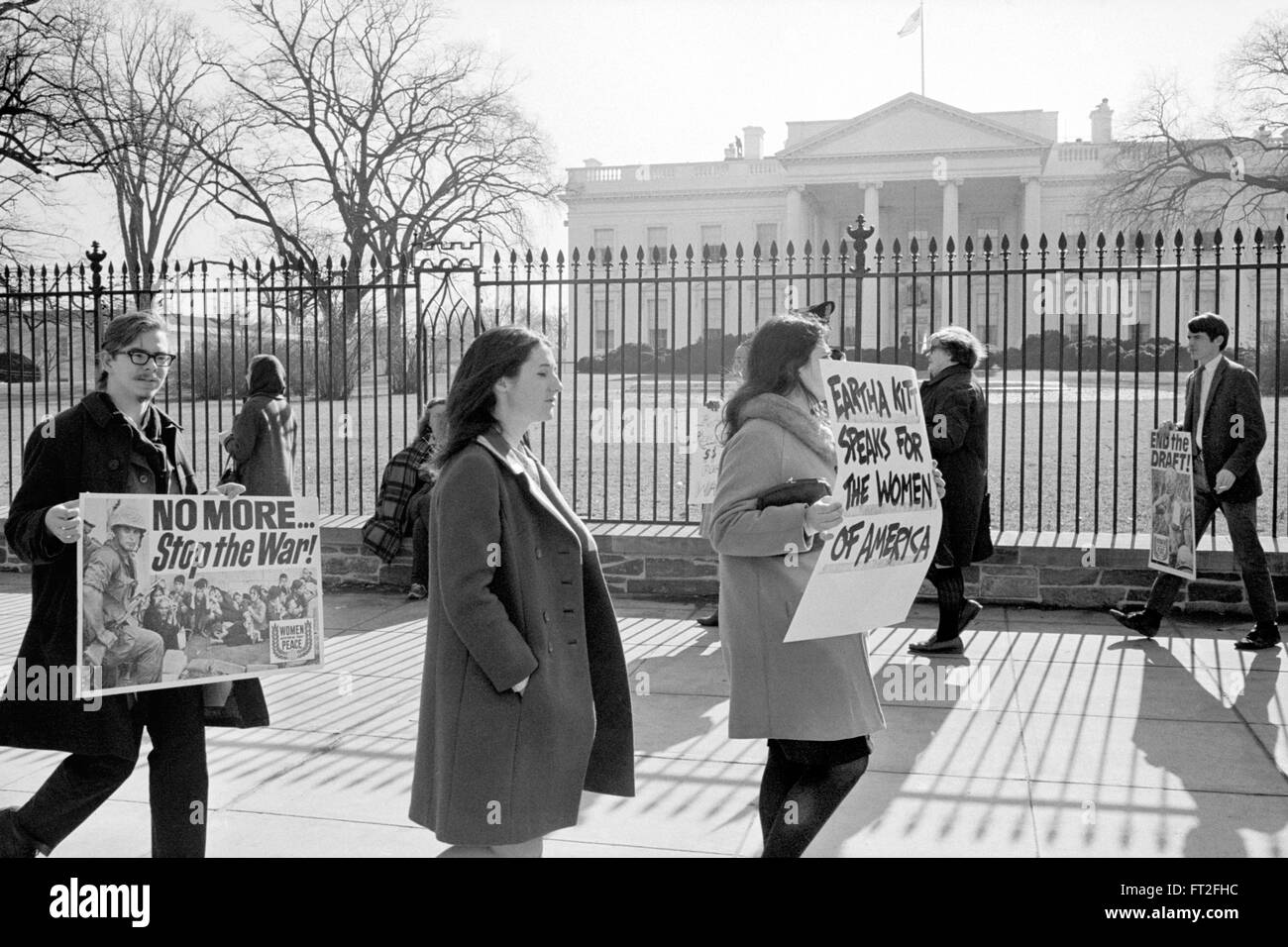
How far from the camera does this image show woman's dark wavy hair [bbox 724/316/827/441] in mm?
3393

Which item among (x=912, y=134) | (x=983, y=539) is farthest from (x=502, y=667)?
(x=912, y=134)

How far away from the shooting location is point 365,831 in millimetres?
4121

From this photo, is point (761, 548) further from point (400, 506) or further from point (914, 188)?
point (914, 188)

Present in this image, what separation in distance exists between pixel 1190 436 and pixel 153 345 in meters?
5.65

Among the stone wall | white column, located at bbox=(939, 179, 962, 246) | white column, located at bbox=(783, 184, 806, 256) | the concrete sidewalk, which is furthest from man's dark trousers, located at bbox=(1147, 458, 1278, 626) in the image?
white column, located at bbox=(783, 184, 806, 256)

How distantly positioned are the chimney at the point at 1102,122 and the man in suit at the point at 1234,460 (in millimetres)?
55828

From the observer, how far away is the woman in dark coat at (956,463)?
6480mm

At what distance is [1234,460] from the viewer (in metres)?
6.68

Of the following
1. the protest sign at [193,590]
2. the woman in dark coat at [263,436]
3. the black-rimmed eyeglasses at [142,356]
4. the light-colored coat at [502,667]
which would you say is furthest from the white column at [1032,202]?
the light-colored coat at [502,667]

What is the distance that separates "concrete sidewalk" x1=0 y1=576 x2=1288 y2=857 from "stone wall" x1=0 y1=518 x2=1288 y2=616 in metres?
0.68

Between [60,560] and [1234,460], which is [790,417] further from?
[1234,460]

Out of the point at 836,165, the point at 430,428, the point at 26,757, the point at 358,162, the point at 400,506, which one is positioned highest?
the point at 836,165

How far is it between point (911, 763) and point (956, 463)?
7.42 feet

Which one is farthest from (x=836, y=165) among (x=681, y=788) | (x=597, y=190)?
(x=681, y=788)
